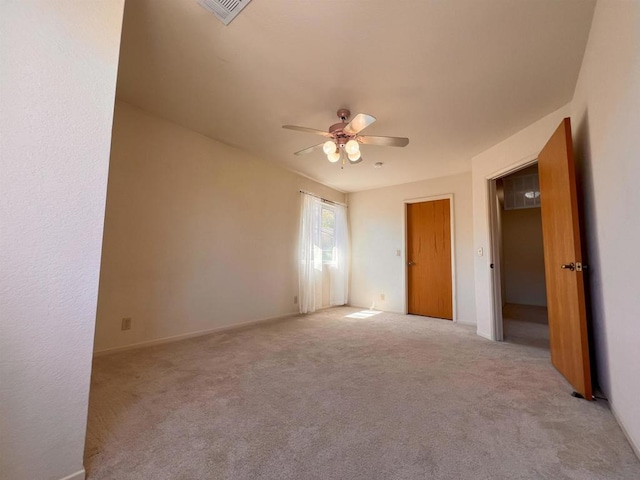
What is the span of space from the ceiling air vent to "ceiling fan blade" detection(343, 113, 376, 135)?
3.27 ft

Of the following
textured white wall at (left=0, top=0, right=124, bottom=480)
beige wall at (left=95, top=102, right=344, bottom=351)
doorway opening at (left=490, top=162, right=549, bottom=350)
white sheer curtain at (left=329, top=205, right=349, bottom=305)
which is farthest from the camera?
white sheer curtain at (left=329, top=205, right=349, bottom=305)

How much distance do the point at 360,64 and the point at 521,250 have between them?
20.7ft

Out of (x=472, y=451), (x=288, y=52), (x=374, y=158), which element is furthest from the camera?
(x=374, y=158)

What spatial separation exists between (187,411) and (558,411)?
2251 millimetres

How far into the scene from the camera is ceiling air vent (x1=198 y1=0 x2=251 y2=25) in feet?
4.89

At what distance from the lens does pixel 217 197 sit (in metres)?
3.33

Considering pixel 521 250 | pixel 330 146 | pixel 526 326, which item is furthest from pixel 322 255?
pixel 521 250

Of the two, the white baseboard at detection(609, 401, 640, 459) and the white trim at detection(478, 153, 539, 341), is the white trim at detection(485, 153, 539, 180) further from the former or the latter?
the white baseboard at detection(609, 401, 640, 459)

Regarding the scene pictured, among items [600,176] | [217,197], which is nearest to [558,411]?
[600,176]

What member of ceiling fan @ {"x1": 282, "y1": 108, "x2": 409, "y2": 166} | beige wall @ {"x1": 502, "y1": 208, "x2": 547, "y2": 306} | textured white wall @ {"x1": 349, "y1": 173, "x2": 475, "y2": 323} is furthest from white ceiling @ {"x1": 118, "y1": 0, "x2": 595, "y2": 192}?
beige wall @ {"x1": 502, "y1": 208, "x2": 547, "y2": 306}

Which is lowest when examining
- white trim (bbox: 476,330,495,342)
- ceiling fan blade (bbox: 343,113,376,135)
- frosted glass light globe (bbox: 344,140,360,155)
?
white trim (bbox: 476,330,495,342)

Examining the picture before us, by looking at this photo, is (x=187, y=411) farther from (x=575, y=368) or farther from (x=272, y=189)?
(x=272, y=189)

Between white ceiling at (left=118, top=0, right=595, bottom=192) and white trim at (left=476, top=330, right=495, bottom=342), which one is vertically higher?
white ceiling at (left=118, top=0, right=595, bottom=192)

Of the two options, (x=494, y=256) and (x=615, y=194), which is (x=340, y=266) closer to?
(x=494, y=256)
